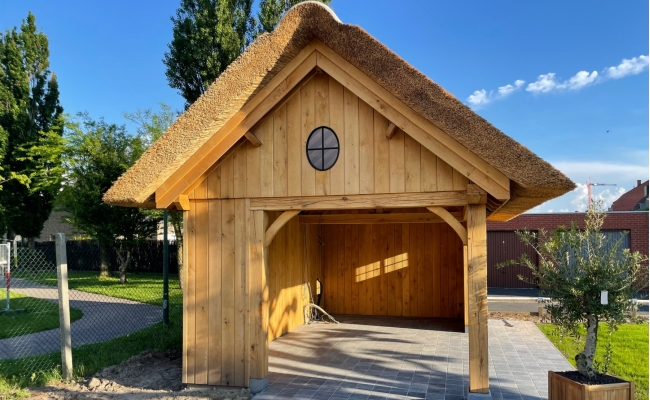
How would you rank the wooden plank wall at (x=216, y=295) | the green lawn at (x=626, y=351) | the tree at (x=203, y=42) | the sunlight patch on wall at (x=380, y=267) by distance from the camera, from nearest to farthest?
the wooden plank wall at (x=216, y=295) < the green lawn at (x=626, y=351) < the sunlight patch on wall at (x=380, y=267) < the tree at (x=203, y=42)

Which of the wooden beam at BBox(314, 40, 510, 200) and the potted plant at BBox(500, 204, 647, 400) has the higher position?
the wooden beam at BBox(314, 40, 510, 200)

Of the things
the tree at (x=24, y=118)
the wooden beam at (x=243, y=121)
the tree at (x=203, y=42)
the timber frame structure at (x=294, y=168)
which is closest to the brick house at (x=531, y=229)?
the tree at (x=203, y=42)

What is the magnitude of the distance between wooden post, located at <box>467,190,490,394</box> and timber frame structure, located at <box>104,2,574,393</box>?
0.03 feet

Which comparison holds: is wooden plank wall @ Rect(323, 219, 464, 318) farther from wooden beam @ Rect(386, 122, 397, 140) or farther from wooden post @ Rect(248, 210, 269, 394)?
wooden beam @ Rect(386, 122, 397, 140)

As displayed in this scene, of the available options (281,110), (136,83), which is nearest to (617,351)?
(281,110)

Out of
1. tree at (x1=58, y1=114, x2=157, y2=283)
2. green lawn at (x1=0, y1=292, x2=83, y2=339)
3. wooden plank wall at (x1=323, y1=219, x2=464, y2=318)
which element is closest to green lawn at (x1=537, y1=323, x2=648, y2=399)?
wooden plank wall at (x1=323, y1=219, x2=464, y2=318)

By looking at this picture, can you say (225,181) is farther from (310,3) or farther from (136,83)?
(136,83)

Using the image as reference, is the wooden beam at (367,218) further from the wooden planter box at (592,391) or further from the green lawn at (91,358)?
the wooden planter box at (592,391)

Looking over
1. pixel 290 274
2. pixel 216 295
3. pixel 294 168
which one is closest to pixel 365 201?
pixel 294 168

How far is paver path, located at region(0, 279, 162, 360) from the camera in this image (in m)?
7.85

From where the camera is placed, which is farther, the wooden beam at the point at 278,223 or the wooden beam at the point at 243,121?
the wooden beam at the point at 278,223

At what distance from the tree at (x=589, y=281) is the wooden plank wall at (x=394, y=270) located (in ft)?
21.4

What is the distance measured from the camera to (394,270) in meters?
11.4

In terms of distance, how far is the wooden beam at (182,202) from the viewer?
18.2ft
